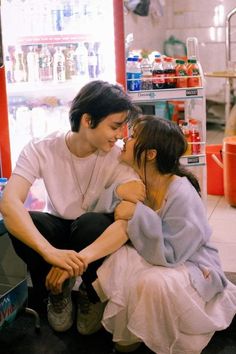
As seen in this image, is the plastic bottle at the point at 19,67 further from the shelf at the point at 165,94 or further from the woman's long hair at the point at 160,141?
the woman's long hair at the point at 160,141

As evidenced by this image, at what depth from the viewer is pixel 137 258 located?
5.85ft

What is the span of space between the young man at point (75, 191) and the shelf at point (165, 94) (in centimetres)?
76

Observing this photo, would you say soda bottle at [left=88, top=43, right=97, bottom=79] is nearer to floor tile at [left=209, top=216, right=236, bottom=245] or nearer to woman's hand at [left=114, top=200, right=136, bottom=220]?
floor tile at [left=209, top=216, right=236, bottom=245]

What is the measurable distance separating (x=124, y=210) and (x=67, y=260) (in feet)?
0.87

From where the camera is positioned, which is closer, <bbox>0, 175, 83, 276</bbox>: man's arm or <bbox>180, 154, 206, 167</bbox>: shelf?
<bbox>0, 175, 83, 276</bbox>: man's arm

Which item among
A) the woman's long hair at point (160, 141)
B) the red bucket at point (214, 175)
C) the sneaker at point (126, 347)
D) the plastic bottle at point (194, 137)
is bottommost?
the sneaker at point (126, 347)

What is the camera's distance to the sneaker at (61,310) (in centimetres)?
195

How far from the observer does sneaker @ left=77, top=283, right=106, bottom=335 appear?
75.8 inches

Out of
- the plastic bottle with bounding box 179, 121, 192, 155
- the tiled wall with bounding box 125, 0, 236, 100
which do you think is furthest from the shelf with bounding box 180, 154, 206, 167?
the tiled wall with bounding box 125, 0, 236, 100

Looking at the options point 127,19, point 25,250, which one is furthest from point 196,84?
point 127,19

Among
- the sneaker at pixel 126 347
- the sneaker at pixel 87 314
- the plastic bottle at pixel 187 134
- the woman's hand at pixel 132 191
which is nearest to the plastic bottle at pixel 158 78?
the plastic bottle at pixel 187 134

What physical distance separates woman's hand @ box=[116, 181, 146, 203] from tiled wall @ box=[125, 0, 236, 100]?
4.06 metres

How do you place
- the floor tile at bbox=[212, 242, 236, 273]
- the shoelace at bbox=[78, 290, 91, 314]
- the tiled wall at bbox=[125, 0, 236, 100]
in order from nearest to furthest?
the shoelace at bbox=[78, 290, 91, 314]
the floor tile at bbox=[212, 242, 236, 273]
the tiled wall at bbox=[125, 0, 236, 100]

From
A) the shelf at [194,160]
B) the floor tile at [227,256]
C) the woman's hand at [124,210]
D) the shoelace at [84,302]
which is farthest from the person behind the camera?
the shelf at [194,160]
